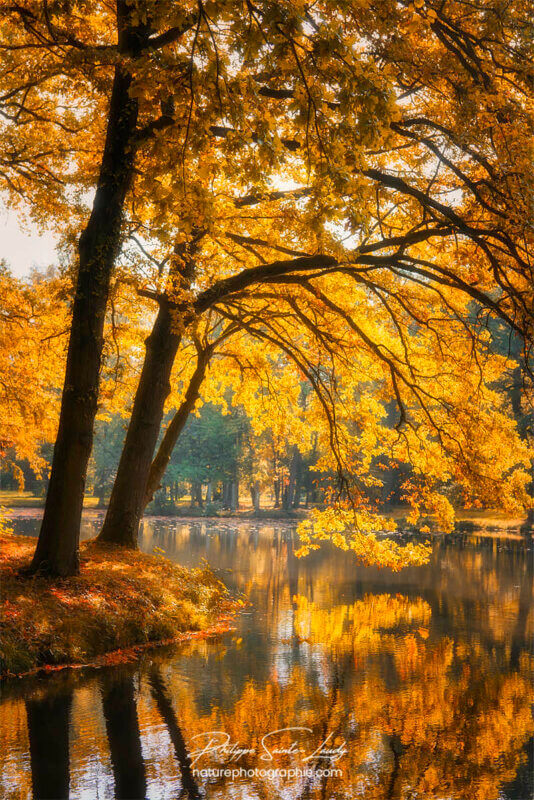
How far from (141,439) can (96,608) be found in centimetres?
455

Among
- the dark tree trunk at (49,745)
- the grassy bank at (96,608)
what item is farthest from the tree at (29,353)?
the dark tree trunk at (49,745)

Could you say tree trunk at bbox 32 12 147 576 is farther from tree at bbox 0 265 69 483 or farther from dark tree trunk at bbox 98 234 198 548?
tree at bbox 0 265 69 483

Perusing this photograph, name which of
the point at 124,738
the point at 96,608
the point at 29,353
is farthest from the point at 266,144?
the point at 29,353

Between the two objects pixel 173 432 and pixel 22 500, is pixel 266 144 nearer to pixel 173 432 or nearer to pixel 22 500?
pixel 173 432

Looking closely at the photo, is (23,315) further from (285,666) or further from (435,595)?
(435,595)

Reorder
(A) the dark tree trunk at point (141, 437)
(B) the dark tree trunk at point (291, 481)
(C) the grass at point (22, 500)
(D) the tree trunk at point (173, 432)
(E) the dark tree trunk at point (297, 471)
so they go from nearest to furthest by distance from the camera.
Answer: (A) the dark tree trunk at point (141, 437) → (D) the tree trunk at point (173, 432) → (C) the grass at point (22, 500) → (B) the dark tree trunk at point (291, 481) → (E) the dark tree trunk at point (297, 471)

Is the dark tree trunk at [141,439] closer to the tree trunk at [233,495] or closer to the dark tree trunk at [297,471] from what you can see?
the dark tree trunk at [297,471]

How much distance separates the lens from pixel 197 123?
21.7ft

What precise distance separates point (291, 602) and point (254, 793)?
34.3 ft

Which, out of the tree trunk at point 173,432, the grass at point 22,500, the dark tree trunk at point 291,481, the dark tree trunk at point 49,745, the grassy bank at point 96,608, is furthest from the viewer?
the dark tree trunk at point 291,481

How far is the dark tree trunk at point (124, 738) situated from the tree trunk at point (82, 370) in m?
2.37

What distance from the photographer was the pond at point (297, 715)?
230 inches

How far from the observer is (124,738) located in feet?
22.0

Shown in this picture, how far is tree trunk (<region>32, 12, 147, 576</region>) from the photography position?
10188 mm
